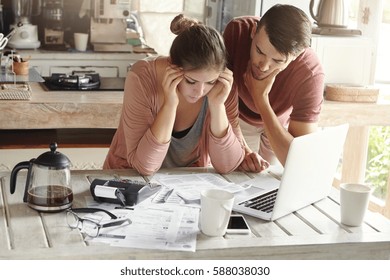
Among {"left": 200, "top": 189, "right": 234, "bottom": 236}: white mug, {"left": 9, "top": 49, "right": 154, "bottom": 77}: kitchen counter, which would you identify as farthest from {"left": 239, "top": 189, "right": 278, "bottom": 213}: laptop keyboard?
{"left": 9, "top": 49, "right": 154, "bottom": 77}: kitchen counter

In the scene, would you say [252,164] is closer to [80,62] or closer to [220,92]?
[220,92]

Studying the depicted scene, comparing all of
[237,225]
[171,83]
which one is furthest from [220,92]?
[237,225]

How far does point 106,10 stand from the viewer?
4.42m

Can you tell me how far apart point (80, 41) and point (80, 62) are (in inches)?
6.6

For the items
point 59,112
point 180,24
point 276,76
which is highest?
point 180,24

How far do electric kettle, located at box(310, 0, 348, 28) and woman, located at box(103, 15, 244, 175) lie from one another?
5.48 ft

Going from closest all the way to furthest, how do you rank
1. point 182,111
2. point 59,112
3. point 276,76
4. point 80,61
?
point 182,111, point 276,76, point 59,112, point 80,61

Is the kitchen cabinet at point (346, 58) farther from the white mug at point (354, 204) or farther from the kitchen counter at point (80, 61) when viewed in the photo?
the white mug at point (354, 204)

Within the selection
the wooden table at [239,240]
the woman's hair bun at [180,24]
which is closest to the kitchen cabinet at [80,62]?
the woman's hair bun at [180,24]

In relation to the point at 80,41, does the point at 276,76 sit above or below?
above

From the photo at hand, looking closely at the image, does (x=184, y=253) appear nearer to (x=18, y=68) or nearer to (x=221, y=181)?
(x=221, y=181)

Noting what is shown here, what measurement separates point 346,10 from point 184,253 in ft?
8.81

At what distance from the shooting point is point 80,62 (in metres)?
4.34

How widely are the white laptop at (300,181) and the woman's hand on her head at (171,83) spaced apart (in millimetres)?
354
